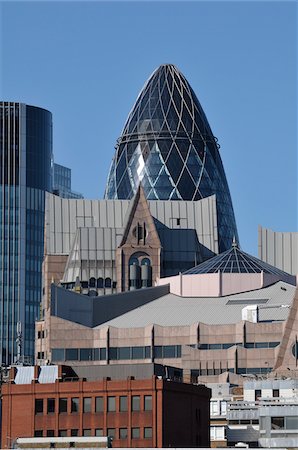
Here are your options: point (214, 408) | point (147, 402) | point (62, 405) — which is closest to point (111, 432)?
point (147, 402)

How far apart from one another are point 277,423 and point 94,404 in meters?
14.9

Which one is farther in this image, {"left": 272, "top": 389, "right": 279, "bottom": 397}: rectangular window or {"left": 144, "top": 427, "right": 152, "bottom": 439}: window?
{"left": 272, "top": 389, "right": 279, "bottom": 397}: rectangular window

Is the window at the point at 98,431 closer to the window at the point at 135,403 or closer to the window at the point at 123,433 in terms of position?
the window at the point at 123,433

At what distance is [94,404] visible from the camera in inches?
6004

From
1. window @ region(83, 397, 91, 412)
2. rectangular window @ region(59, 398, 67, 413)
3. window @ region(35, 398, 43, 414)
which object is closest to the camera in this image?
window @ region(83, 397, 91, 412)

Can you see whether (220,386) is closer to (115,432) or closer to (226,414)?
(226,414)

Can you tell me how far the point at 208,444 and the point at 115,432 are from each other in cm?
1122

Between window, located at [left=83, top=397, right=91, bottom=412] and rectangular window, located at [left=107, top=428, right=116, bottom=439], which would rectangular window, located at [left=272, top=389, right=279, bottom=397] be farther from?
rectangular window, located at [left=107, top=428, right=116, bottom=439]

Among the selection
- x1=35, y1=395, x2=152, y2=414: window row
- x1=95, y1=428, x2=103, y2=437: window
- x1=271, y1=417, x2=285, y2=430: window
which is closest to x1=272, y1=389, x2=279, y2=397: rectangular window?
x1=271, y1=417, x2=285, y2=430: window

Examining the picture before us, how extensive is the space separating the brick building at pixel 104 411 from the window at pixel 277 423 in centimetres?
613

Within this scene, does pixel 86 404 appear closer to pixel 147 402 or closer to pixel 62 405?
pixel 62 405

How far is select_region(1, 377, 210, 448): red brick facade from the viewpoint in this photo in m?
151

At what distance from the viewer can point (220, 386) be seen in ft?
652

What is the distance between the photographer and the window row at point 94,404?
497 feet
